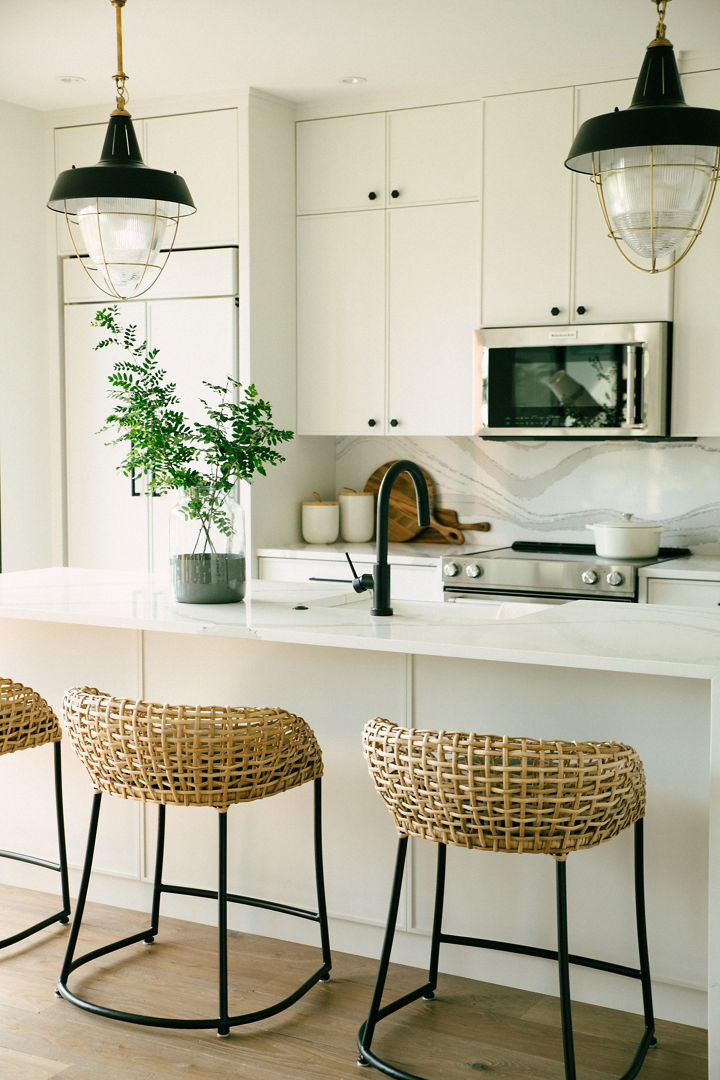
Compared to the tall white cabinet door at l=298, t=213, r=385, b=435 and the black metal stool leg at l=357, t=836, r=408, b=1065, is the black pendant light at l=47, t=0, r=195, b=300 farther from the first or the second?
the tall white cabinet door at l=298, t=213, r=385, b=435

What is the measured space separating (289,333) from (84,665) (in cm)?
213

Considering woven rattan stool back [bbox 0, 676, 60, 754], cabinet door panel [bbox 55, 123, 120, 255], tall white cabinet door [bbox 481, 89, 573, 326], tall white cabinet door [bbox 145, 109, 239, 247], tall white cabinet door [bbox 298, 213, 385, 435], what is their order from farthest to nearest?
cabinet door panel [bbox 55, 123, 120, 255] < tall white cabinet door [bbox 298, 213, 385, 435] < tall white cabinet door [bbox 145, 109, 239, 247] < tall white cabinet door [bbox 481, 89, 573, 326] < woven rattan stool back [bbox 0, 676, 60, 754]

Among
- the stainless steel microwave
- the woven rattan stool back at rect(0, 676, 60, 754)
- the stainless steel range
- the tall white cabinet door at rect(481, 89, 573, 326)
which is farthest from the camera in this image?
the tall white cabinet door at rect(481, 89, 573, 326)

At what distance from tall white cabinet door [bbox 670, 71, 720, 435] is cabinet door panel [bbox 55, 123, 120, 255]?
2.25 metres

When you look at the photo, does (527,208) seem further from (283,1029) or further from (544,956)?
(283,1029)

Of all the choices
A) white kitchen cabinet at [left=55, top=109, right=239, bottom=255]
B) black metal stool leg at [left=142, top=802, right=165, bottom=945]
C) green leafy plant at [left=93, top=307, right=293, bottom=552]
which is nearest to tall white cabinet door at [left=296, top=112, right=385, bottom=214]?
white kitchen cabinet at [left=55, top=109, right=239, bottom=255]

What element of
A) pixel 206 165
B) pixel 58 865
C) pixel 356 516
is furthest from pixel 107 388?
pixel 58 865

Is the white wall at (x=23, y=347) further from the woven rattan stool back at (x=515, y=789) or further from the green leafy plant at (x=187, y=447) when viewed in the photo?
the woven rattan stool back at (x=515, y=789)

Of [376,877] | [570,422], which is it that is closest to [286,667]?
[376,877]

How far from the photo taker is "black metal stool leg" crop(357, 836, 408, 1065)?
235 cm

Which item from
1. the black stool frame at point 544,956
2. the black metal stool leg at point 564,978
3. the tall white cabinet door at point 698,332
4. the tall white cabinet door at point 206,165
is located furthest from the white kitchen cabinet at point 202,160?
the black metal stool leg at point 564,978

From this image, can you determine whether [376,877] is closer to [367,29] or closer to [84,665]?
[84,665]

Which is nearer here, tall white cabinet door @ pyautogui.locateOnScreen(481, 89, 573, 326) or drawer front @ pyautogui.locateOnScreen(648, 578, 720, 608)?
drawer front @ pyautogui.locateOnScreen(648, 578, 720, 608)

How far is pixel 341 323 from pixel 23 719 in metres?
2.49
